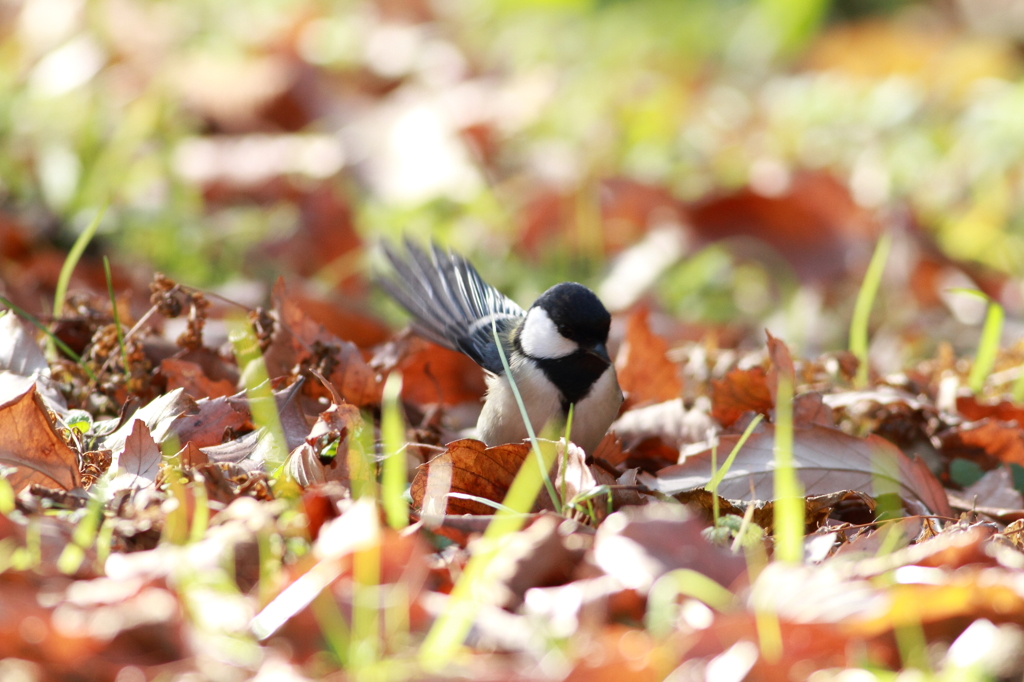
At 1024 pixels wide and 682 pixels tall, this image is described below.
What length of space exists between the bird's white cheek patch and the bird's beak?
37mm

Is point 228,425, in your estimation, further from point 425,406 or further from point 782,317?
point 782,317

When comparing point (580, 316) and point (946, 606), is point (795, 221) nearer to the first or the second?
point (580, 316)

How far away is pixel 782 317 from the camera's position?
14.0 ft

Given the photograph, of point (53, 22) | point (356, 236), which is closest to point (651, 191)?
point (356, 236)

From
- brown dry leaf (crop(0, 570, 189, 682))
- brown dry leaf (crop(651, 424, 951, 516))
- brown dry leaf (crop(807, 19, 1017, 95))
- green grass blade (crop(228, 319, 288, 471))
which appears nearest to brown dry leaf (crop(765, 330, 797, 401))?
brown dry leaf (crop(651, 424, 951, 516))

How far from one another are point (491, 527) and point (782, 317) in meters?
2.88

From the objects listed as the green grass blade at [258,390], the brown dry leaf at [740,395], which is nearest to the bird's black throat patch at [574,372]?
the brown dry leaf at [740,395]

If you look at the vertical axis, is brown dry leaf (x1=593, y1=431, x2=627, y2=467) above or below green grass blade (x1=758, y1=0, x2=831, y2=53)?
below

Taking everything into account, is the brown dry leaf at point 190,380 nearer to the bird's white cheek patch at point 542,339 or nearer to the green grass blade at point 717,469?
the bird's white cheek patch at point 542,339

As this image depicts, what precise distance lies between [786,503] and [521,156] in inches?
165

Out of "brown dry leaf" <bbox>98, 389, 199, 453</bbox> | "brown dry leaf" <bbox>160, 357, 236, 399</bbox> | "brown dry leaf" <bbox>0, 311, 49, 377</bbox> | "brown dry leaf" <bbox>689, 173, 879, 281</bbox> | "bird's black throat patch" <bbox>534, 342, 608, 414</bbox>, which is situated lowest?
"brown dry leaf" <bbox>689, 173, 879, 281</bbox>

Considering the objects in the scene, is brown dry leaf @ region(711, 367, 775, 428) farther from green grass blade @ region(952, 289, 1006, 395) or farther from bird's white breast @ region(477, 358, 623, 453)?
green grass blade @ region(952, 289, 1006, 395)

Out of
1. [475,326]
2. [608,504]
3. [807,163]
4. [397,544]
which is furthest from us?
[807,163]

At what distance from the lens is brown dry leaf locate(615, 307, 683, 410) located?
2.85m
